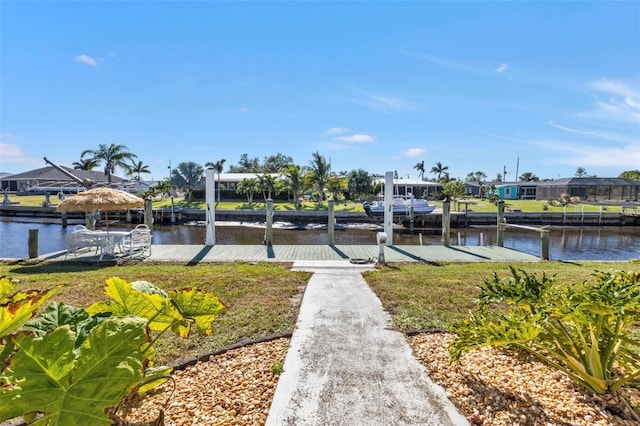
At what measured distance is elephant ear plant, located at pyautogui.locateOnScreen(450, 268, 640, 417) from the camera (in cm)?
231

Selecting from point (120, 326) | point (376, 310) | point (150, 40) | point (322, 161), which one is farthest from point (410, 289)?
point (322, 161)

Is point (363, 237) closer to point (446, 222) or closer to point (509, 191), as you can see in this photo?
point (446, 222)

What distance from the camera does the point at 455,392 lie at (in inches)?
113

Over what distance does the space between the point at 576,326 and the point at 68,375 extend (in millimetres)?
3382

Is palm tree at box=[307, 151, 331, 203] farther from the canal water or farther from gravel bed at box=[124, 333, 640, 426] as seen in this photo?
gravel bed at box=[124, 333, 640, 426]

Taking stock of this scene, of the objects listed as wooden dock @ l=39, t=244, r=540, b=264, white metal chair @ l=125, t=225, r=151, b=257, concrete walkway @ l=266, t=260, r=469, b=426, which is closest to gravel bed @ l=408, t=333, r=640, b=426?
concrete walkway @ l=266, t=260, r=469, b=426

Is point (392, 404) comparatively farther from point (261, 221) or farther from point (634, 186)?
point (634, 186)

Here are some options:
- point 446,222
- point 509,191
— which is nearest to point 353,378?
point 446,222

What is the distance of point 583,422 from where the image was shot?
95.4 inches

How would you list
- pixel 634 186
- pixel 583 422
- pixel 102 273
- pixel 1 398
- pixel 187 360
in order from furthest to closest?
1. pixel 634 186
2. pixel 102 273
3. pixel 187 360
4. pixel 583 422
5. pixel 1 398

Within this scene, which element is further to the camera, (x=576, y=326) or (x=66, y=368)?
(x=576, y=326)

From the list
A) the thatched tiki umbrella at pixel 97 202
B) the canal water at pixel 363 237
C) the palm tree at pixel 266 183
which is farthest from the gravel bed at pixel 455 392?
the palm tree at pixel 266 183

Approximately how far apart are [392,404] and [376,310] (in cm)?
232

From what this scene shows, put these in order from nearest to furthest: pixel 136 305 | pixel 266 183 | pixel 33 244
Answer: pixel 136 305 → pixel 33 244 → pixel 266 183
